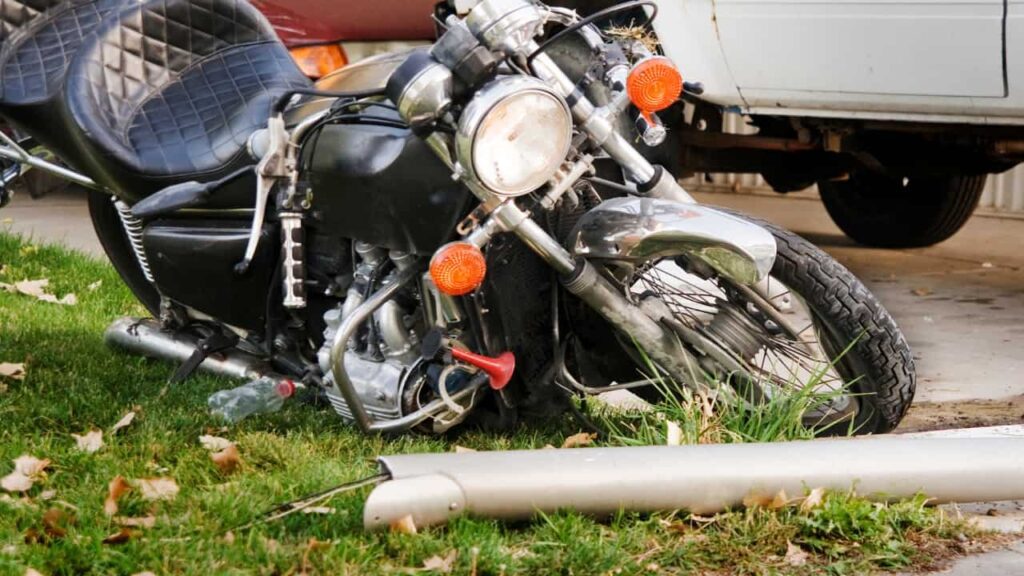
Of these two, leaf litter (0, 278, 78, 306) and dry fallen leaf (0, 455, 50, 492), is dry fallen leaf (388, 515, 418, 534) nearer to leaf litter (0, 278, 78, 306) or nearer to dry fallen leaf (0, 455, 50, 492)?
dry fallen leaf (0, 455, 50, 492)

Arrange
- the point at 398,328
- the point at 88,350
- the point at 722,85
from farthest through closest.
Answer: the point at 722,85, the point at 88,350, the point at 398,328

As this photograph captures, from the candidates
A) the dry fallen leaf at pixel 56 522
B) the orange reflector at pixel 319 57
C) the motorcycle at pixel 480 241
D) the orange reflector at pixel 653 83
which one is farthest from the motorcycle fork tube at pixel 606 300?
the orange reflector at pixel 319 57

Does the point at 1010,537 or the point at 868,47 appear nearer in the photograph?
the point at 1010,537

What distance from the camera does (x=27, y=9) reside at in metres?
4.91

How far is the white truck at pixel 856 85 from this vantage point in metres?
5.65

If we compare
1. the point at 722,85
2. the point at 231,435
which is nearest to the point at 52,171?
the point at 231,435

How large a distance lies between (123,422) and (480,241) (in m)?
1.26

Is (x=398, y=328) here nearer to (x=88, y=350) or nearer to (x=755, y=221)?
(x=755, y=221)

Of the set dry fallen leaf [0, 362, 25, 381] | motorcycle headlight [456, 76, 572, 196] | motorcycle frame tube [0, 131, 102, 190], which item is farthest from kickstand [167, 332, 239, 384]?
motorcycle headlight [456, 76, 572, 196]

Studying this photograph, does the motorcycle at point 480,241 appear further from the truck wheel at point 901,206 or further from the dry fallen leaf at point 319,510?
the truck wheel at point 901,206

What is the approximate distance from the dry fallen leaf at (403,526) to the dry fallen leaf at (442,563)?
100 mm

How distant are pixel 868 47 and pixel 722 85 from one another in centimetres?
71

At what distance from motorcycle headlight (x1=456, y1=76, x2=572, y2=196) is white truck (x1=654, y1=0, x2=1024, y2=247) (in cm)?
279

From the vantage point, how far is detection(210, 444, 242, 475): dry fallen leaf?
3.72 metres
